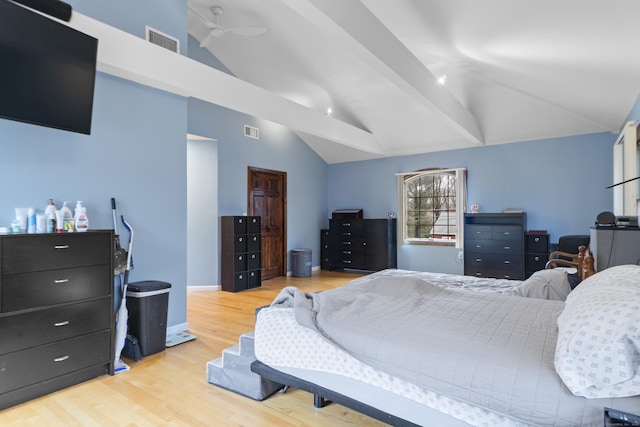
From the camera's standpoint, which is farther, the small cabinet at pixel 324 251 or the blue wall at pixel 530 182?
the small cabinet at pixel 324 251

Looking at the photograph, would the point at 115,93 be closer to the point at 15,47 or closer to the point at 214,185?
the point at 15,47

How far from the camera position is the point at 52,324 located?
7.75 ft

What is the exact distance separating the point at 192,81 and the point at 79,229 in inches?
66.1

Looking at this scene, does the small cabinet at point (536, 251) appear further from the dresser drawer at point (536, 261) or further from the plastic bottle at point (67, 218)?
the plastic bottle at point (67, 218)

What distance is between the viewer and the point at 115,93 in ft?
10.2

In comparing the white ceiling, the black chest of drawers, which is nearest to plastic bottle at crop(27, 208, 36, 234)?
the white ceiling

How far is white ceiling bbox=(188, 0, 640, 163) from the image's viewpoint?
277 cm

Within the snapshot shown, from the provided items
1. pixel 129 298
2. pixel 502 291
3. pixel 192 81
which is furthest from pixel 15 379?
pixel 502 291

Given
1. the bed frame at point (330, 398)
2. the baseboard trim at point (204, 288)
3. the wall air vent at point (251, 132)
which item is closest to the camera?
the bed frame at point (330, 398)

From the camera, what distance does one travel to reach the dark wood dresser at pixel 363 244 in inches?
278

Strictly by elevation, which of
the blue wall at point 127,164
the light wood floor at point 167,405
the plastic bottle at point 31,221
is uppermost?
the blue wall at point 127,164

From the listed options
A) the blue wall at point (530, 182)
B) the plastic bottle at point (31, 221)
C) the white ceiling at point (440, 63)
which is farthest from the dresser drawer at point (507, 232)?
the plastic bottle at point (31, 221)

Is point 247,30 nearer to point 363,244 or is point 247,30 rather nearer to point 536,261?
point 363,244

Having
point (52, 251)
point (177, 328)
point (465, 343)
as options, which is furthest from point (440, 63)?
point (52, 251)
